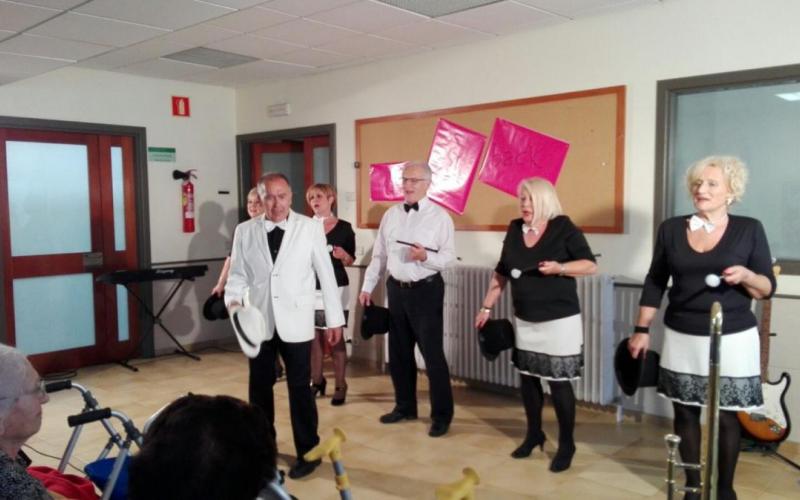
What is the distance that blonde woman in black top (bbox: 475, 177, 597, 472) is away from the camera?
3295mm

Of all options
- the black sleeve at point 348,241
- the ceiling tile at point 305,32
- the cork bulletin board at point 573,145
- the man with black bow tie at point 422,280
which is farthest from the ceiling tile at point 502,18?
the black sleeve at point 348,241

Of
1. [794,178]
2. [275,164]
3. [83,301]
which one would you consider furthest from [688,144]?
[83,301]

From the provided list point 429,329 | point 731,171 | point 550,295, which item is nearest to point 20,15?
point 429,329

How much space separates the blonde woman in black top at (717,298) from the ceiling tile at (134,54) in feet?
12.2

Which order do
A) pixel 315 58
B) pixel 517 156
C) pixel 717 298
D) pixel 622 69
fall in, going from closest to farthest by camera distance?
pixel 717 298 → pixel 622 69 → pixel 517 156 → pixel 315 58

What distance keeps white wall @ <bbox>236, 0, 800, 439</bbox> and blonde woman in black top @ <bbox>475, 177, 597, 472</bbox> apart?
3.29 ft

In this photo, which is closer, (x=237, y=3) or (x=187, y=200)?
(x=237, y=3)

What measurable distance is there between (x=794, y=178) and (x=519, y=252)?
1.56m

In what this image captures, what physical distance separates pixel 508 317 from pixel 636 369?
1.67m

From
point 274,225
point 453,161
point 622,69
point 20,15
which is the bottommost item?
point 274,225

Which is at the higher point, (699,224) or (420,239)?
(699,224)

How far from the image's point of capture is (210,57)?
5.41 metres

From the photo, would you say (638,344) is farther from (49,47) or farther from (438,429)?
(49,47)

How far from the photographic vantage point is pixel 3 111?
17.4 ft
